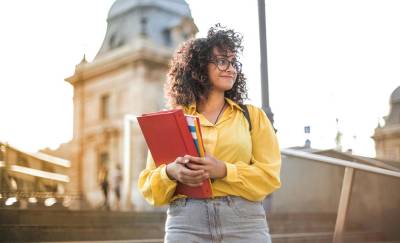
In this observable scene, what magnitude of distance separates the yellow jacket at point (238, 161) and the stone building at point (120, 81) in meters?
19.4

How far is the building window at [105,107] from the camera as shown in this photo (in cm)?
2380

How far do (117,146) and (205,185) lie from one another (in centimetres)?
2075

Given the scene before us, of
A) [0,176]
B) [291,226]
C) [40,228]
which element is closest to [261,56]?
[291,226]

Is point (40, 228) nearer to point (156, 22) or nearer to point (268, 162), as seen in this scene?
point (268, 162)

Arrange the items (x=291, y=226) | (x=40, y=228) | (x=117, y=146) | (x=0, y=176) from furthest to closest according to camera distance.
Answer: (x=117, y=146) → (x=0, y=176) → (x=291, y=226) → (x=40, y=228)

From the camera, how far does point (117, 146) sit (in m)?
22.6

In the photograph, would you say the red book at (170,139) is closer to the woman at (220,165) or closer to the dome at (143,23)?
the woman at (220,165)

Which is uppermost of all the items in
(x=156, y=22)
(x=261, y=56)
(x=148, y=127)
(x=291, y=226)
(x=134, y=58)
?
(x=156, y=22)

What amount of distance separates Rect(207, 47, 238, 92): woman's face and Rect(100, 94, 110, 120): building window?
2159 centimetres

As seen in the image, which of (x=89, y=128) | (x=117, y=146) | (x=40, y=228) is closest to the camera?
(x=40, y=228)

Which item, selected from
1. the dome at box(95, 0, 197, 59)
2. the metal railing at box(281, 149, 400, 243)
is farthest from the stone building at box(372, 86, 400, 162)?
the dome at box(95, 0, 197, 59)

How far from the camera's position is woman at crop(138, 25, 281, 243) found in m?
2.16

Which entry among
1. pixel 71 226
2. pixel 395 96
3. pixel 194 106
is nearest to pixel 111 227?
pixel 71 226

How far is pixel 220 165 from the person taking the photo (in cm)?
213
